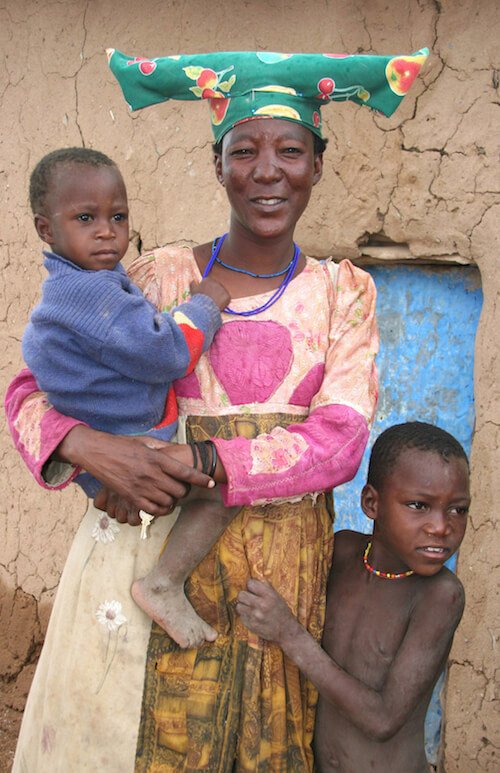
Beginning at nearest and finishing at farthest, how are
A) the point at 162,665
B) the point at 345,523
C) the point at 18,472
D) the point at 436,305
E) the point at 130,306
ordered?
the point at 130,306
the point at 162,665
the point at 436,305
the point at 345,523
the point at 18,472

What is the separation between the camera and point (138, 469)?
2039 mm

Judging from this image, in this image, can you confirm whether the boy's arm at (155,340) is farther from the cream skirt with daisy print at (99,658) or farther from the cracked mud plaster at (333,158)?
the cracked mud plaster at (333,158)

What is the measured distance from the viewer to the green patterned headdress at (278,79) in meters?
2.11

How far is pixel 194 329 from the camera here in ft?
6.86

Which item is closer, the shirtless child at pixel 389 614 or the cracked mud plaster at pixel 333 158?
the shirtless child at pixel 389 614

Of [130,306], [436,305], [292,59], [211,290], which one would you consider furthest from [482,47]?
[130,306]

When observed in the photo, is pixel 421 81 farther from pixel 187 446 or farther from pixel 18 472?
pixel 18 472

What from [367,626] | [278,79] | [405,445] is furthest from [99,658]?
[278,79]

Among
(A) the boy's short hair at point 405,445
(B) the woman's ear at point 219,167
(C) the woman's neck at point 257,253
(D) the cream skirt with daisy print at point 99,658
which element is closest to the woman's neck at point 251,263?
(C) the woman's neck at point 257,253

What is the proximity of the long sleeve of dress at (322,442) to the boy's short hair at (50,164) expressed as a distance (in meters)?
0.69

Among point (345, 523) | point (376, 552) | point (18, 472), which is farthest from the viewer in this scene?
point (18, 472)

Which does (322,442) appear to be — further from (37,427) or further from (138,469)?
(37,427)

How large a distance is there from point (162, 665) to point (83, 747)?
0.29m

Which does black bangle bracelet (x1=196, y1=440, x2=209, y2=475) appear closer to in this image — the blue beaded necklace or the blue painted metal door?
the blue beaded necklace
